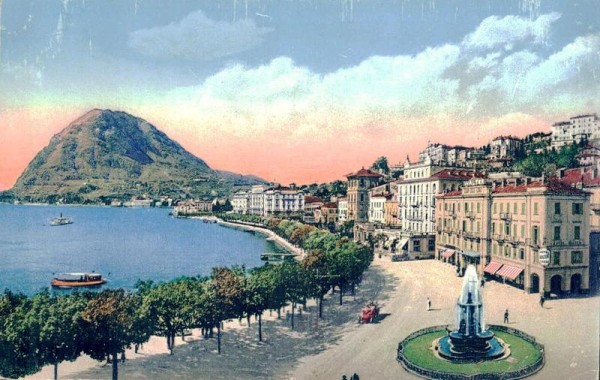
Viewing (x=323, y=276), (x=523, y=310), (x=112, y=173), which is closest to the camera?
(x=523, y=310)

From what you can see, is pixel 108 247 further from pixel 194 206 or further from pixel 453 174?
pixel 453 174

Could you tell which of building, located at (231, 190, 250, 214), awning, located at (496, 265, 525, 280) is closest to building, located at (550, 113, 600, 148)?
awning, located at (496, 265, 525, 280)

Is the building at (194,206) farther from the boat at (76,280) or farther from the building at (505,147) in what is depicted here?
the building at (505,147)

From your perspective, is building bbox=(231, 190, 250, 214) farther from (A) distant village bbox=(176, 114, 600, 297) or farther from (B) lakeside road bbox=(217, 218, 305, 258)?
(A) distant village bbox=(176, 114, 600, 297)

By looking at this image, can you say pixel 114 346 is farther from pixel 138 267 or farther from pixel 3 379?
pixel 138 267

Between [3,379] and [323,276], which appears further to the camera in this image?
[323,276]

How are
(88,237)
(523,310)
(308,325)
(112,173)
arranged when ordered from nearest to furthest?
1. (523,310)
2. (308,325)
3. (112,173)
4. (88,237)

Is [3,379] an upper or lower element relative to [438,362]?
lower

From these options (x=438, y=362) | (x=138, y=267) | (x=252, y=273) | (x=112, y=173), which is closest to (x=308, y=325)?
(x=252, y=273)
